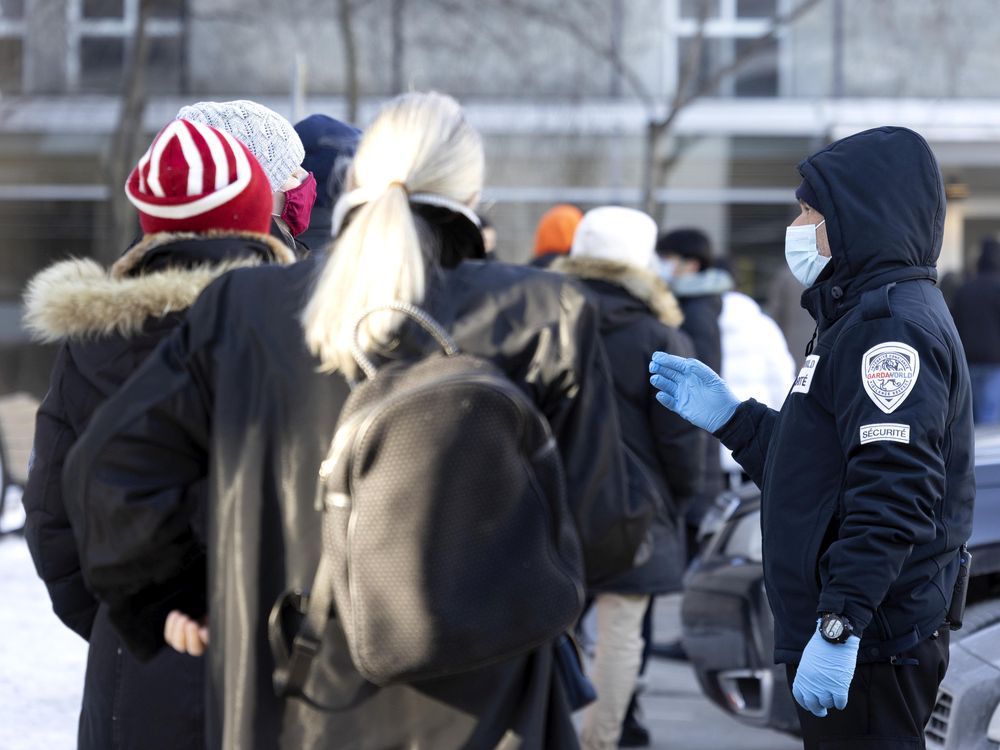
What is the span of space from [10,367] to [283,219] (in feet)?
46.7

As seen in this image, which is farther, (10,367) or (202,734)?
(10,367)

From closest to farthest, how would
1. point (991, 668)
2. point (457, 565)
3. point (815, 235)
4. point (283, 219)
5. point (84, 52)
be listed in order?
point (457, 565), point (815, 235), point (283, 219), point (991, 668), point (84, 52)

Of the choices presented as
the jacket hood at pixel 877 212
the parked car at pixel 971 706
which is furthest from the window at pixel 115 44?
the jacket hood at pixel 877 212

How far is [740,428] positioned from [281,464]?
1.35m

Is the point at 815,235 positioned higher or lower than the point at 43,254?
higher

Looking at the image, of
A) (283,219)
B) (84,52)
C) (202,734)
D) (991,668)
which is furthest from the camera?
(84,52)

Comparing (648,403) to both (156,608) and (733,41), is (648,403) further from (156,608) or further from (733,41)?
(733,41)

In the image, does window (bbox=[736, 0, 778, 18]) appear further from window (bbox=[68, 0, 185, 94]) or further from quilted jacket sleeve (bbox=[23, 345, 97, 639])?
quilted jacket sleeve (bbox=[23, 345, 97, 639])

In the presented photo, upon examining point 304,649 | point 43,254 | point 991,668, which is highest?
point 304,649

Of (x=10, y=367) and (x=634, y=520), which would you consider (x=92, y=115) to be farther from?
(x=634, y=520)

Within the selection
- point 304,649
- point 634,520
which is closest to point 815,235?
point 634,520

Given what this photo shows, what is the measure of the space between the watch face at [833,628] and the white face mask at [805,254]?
785 millimetres

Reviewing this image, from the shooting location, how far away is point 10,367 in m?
17.0

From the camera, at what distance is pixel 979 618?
4.49m
